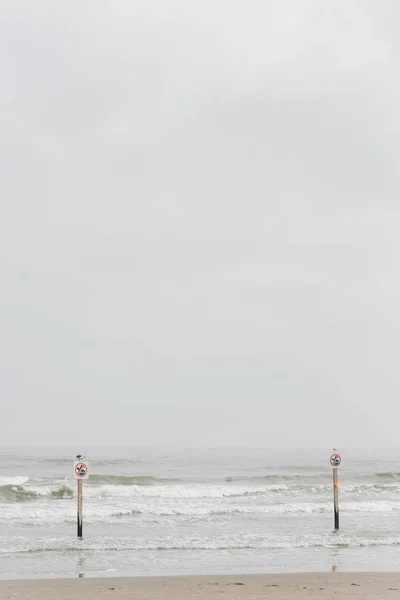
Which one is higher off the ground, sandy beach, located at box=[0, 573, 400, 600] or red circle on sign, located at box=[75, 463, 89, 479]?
red circle on sign, located at box=[75, 463, 89, 479]

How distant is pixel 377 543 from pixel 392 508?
11.0 metres

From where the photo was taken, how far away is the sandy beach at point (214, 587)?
10.7m

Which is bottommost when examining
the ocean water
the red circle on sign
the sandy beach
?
the ocean water

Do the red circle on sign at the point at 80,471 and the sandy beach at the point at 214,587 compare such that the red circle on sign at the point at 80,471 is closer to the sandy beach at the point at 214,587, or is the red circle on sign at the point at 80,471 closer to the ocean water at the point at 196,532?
the ocean water at the point at 196,532

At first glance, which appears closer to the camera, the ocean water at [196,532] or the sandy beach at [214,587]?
the sandy beach at [214,587]

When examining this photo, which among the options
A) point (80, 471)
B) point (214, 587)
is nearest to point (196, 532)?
point (80, 471)

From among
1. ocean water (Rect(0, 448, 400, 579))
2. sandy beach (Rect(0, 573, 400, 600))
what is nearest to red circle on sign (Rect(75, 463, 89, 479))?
ocean water (Rect(0, 448, 400, 579))

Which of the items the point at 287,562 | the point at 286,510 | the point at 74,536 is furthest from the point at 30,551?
the point at 286,510

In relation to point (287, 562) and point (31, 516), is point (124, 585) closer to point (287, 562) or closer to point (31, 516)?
point (287, 562)

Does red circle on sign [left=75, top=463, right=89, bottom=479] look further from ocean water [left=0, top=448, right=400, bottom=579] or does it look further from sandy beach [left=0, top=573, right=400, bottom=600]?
sandy beach [left=0, top=573, right=400, bottom=600]

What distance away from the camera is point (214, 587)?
452 inches

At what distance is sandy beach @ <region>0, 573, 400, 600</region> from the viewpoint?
1074 centimetres

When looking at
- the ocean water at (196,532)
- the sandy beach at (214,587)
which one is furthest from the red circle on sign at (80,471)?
the sandy beach at (214,587)

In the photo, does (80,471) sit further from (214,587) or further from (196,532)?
(214,587)
